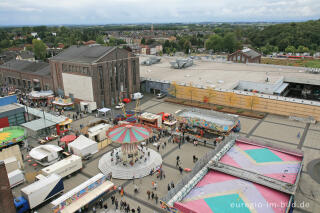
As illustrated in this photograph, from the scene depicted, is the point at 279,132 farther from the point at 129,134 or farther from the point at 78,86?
the point at 78,86

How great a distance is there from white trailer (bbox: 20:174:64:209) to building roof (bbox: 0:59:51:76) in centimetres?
4484

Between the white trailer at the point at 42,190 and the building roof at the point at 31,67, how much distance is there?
44840 millimetres

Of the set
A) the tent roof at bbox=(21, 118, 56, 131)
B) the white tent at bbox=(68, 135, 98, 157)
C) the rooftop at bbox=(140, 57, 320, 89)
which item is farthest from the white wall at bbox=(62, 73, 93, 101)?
the rooftop at bbox=(140, 57, 320, 89)

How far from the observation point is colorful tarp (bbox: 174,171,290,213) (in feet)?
61.4

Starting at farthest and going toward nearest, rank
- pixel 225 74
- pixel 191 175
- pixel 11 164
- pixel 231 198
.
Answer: pixel 225 74 → pixel 11 164 → pixel 191 175 → pixel 231 198

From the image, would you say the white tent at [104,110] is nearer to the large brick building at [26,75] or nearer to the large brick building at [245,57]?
the large brick building at [26,75]

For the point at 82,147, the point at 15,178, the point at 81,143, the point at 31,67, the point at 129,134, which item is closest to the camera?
the point at 15,178

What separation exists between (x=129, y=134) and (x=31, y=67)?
173 feet

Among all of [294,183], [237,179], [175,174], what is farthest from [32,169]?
[294,183]

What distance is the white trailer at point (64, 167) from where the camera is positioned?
29375 millimetres

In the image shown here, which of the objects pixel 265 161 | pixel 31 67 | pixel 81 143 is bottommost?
pixel 81 143

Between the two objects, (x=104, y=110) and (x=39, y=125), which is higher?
(x=104, y=110)

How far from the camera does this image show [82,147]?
3494cm

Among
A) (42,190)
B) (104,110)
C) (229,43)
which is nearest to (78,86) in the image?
(104,110)
